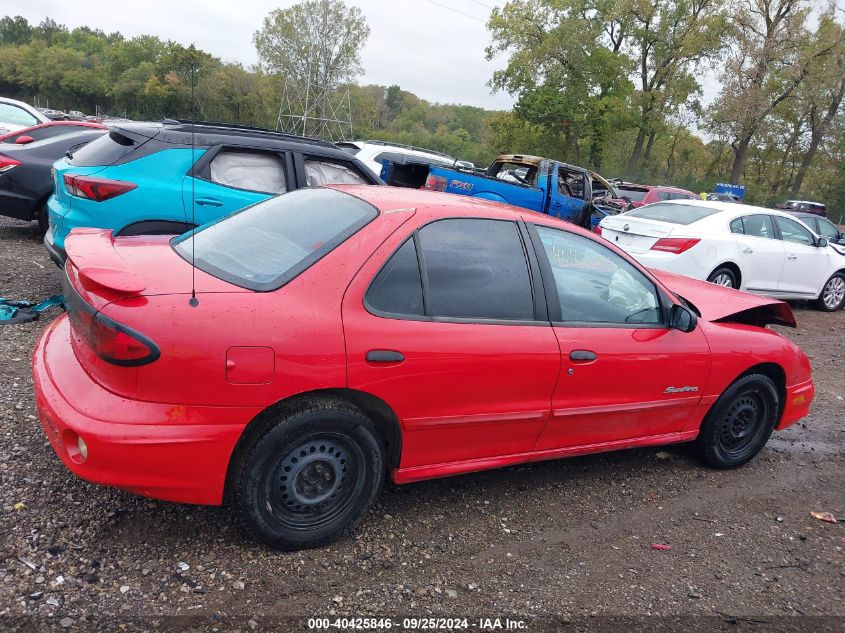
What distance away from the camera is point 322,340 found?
101 inches

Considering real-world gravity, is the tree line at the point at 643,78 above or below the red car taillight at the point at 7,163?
above

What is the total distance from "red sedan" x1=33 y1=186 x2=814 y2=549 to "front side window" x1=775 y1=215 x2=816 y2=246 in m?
6.26

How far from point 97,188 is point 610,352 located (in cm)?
397

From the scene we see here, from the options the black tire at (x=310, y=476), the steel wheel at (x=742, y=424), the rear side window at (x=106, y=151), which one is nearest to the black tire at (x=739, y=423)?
the steel wheel at (x=742, y=424)

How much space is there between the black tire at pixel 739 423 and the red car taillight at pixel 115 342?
3.38m

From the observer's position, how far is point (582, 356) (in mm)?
3268

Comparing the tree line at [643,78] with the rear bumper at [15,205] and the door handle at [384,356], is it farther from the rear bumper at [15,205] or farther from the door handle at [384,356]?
the door handle at [384,356]

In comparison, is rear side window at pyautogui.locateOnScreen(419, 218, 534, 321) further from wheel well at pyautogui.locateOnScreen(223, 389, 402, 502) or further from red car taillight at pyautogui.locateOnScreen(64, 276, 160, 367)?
red car taillight at pyautogui.locateOnScreen(64, 276, 160, 367)

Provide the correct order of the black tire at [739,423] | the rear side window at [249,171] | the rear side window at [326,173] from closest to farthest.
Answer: the black tire at [739,423], the rear side window at [249,171], the rear side window at [326,173]

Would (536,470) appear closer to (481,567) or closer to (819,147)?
(481,567)

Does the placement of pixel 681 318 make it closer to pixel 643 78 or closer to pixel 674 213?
pixel 674 213

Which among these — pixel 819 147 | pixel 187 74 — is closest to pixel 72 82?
pixel 819 147

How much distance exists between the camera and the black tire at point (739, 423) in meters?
4.07

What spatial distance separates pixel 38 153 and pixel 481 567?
23.3 ft
